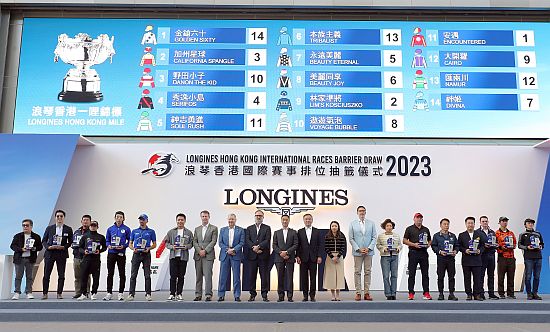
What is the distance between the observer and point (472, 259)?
6.59 meters

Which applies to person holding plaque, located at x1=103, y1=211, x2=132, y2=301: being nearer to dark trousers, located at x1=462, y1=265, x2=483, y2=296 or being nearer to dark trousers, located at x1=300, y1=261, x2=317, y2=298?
dark trousers, located at x1=300, y1=261, x2=317, y2=298

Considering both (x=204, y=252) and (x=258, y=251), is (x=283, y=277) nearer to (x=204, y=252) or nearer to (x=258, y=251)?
(x=258, y=251)

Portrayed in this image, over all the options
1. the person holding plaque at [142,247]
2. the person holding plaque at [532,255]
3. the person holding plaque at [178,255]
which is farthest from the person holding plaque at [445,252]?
the person holding plaque at [142,247]

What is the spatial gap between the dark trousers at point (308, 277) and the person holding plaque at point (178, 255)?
144 centimetres

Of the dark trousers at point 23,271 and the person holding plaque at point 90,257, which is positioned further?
the dark trousers at point 23,271

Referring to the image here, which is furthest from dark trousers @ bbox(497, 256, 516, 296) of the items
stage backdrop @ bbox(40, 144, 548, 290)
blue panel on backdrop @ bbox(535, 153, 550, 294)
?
stage backdrop @ bbox(40, 144, 548, 290)

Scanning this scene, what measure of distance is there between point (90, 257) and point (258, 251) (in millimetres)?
2102

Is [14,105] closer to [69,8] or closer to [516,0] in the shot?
[69,8]

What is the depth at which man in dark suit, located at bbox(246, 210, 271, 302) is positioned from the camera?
21.0 feet

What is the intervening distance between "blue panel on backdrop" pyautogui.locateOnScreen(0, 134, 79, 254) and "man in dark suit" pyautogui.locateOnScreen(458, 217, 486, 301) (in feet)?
19.7

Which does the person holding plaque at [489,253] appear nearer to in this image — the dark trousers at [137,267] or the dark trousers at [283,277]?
the dark trousers at [283,277]

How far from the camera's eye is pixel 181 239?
6.48 meters

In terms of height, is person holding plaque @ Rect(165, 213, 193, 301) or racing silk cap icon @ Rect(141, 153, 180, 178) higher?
racing silk cap icon @ Rect(141, 153, 180, 178)

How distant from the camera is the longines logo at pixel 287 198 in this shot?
29.0ft
